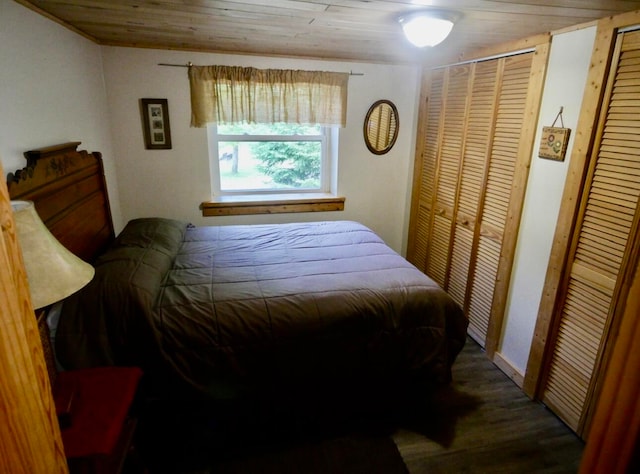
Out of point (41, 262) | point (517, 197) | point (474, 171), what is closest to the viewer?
point (41, 262)

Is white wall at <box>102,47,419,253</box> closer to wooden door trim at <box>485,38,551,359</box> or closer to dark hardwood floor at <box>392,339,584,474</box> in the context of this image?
wooden door trim at <box>485,38,551,359</box>

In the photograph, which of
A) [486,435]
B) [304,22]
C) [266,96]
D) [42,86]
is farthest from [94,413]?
[266,96]

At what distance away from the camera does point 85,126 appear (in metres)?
2.46

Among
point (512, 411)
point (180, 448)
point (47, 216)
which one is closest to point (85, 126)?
point (47, 216)

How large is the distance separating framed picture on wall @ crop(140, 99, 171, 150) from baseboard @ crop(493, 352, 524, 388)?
3080 mm

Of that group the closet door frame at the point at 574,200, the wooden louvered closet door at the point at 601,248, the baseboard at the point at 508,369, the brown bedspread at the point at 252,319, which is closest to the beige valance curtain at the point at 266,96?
the brown bedspread at the point at 252,319

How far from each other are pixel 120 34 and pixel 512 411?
352 cm

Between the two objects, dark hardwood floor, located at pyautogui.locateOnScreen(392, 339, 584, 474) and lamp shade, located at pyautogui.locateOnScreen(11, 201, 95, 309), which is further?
dark hardwood floor, located at pyautogui.locateOnScreen(392, 339, 584, 474)

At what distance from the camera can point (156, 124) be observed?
10.1 feet

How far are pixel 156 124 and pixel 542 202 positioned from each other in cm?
292

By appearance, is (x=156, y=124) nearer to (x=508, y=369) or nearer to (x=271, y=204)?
(x=271, y=204)

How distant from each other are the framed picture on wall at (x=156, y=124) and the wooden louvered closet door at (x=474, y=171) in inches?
88.9

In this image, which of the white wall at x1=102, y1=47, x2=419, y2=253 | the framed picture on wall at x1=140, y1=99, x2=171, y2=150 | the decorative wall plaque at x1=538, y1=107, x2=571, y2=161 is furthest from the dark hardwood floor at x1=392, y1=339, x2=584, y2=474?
the framed picture on wall at x1=140, y1=99, x2=171, y2=150

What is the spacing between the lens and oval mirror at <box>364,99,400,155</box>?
3496 mm
